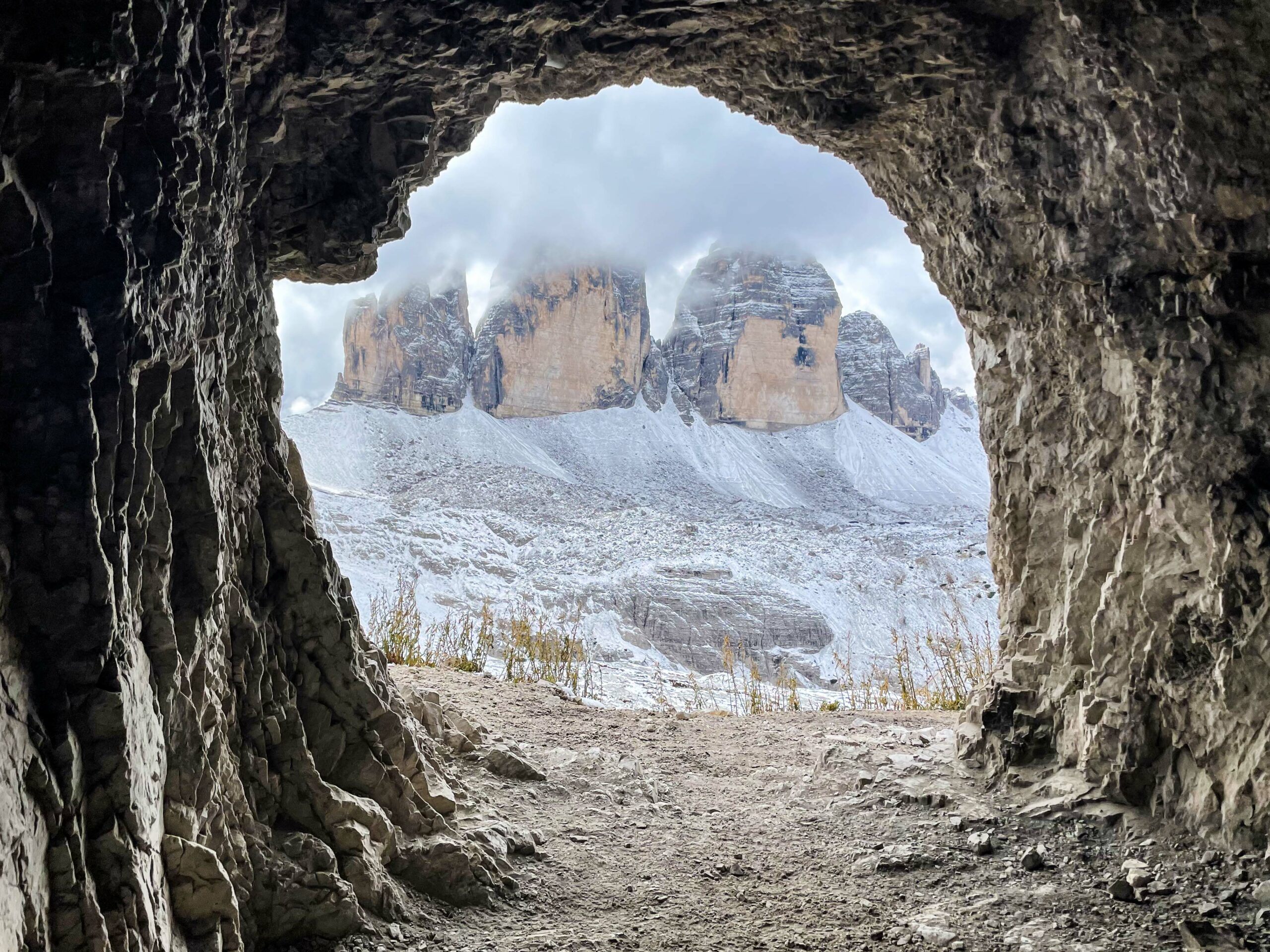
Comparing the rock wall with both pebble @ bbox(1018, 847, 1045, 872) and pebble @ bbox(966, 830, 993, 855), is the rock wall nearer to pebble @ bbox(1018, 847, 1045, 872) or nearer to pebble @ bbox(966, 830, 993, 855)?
pebble @ bbox(966, 830, 993, 855)

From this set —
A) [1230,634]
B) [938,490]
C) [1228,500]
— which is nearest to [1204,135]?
[1228,500]

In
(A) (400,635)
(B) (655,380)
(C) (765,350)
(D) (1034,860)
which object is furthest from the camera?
(B) (655,380)

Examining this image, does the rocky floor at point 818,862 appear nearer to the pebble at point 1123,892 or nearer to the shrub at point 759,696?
the pebble at point 1123,892

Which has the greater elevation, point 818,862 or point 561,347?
point 561,347

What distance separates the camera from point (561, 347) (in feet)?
187

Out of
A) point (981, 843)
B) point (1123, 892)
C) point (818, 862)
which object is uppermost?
point (1123, 892)

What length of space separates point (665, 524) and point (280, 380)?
32796 millimetres

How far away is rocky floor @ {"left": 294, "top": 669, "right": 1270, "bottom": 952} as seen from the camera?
3141 millimetres

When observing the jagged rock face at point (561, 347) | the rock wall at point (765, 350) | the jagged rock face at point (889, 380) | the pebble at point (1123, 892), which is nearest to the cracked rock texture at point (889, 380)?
the jagged rock face at point (889, 380)

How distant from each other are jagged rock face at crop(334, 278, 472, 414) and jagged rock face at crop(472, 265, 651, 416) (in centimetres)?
349

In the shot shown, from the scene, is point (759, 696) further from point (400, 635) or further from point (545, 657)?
point (400, 635)

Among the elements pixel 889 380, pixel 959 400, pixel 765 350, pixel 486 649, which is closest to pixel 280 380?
pixel 486 649

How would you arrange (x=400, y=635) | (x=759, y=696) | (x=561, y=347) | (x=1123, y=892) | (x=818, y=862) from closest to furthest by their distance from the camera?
(x=1123, y=892)
(x=818, y=862)
(x=759, y=696)
(x=400, y=635)
(x=561, y=347)

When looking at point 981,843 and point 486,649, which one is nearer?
point 981,843
